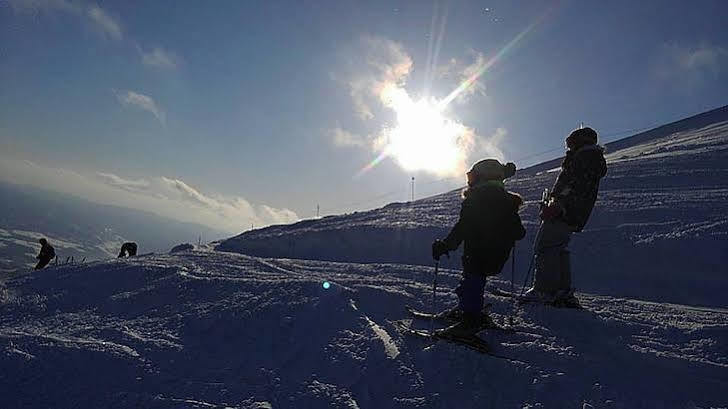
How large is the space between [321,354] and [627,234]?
997 cm

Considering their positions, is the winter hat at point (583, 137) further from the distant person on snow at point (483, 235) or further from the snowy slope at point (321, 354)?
the snowy slope at point (321, 354)

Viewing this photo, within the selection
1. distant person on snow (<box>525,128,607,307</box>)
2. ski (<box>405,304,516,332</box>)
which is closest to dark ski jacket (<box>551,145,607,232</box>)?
distant person on snow (<box>525,128,607,307</box>)

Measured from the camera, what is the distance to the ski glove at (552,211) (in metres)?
6.45

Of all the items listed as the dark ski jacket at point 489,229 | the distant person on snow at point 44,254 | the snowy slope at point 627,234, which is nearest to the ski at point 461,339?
the dark ski jacket at point 489,229

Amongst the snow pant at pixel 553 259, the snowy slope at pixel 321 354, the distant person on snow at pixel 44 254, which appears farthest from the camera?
the distant person on snow at pixel 44 254

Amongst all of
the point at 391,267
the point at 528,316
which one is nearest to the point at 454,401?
the point at 528,316

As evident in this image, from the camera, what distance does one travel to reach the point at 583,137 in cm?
653

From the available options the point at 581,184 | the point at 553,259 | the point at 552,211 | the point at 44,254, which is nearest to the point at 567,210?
the point at 552,211

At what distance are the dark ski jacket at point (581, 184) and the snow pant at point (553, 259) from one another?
0.22m

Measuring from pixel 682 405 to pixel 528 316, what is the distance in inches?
91.5

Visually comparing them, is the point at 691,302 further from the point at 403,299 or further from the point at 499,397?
the point at 499,397

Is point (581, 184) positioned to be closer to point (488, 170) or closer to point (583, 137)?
point (583, 137)

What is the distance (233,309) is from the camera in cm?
564

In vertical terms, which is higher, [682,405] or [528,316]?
[528,316]
